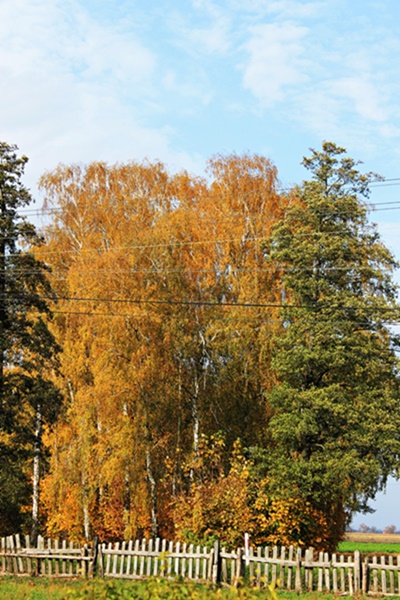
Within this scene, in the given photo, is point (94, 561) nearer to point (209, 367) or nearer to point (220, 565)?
point (220, 565)

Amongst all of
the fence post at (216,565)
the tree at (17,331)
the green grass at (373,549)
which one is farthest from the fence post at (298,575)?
the green grass at (373,549)

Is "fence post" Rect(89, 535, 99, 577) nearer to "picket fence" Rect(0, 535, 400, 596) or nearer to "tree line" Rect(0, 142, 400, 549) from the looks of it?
"picket fence" Rect(0, 535, 400, 596)

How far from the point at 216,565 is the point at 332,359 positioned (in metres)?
10.4

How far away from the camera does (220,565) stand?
22.6 meters

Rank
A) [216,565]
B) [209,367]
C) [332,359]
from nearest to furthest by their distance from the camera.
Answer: [216,565]
[332,359]
[209,367]

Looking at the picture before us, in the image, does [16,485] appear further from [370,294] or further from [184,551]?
[370,294]

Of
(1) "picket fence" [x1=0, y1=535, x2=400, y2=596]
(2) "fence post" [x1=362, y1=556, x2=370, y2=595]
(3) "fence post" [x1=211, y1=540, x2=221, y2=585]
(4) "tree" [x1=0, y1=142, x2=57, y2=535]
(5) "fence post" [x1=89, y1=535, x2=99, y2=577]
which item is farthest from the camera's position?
(4) "tree" [x1=0, y1=142, x2=57, y2=535]

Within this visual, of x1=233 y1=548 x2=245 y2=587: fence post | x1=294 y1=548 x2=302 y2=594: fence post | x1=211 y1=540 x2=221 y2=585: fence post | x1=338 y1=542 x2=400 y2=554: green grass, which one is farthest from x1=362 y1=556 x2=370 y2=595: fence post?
x1=338 y1=542 x2=400 y2=554: green grass

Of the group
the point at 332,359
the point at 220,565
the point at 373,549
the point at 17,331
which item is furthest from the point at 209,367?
the point at 373,549

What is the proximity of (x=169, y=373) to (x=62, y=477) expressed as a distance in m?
6.17

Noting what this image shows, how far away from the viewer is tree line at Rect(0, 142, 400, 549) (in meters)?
28.1

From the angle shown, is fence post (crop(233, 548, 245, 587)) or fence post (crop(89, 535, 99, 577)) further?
fence post (crop(89, 535, 99, 577))

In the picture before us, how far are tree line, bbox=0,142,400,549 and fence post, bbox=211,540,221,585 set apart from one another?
167 inches

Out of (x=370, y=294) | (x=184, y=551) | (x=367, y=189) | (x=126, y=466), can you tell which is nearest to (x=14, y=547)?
(x=184, y=551)
